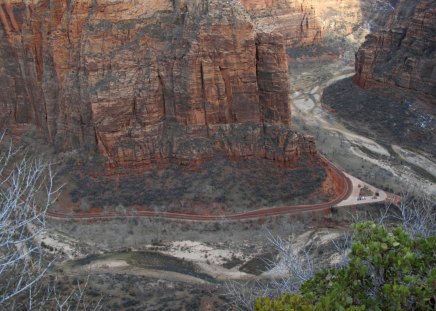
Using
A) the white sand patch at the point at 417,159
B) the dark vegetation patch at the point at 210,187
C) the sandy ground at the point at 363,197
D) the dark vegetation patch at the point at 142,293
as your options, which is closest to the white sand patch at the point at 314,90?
the white sand patch at the point at 417,159

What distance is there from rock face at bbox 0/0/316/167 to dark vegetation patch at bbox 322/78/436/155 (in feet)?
68.5

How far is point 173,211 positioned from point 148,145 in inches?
233

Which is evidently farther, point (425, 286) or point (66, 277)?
point (66, 277)

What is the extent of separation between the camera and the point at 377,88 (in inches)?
2564

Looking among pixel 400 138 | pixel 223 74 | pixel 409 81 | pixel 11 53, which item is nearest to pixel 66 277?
pixel 223 74

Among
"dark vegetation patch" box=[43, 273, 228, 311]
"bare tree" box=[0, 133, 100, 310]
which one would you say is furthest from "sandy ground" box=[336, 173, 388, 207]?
"bare tree" box=[0, 133, 100, 310]

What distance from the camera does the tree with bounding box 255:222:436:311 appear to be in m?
9.89

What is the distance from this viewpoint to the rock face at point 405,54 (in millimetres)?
59062

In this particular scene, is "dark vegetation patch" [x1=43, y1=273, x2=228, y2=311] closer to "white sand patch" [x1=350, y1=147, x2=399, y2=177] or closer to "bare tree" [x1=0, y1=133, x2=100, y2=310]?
"bare tree" [x1=0, y1=133, x2=100, y2=310]

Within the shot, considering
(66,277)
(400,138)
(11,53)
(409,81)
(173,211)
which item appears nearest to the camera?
(66,277)

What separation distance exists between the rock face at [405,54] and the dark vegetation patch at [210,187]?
89.5 feet

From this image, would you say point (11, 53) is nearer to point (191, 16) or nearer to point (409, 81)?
point (191, 16)

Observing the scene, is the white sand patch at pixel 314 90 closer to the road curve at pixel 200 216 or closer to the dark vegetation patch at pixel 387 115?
the dark vegetation patch at pixel 387 115

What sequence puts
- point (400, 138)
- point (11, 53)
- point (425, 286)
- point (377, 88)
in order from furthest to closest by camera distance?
point (377, 88) < point (400, 138) < point (11, 53) < point (425, 286)
